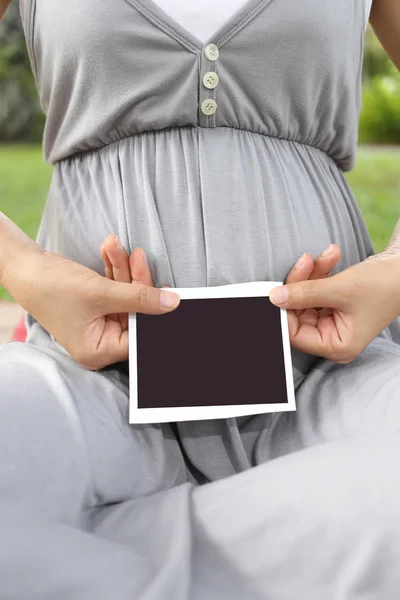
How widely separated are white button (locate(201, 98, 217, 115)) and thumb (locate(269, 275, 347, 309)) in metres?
0.25

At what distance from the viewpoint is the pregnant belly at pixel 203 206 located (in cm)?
89

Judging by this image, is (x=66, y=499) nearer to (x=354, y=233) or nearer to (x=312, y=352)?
(x=312, y=352)

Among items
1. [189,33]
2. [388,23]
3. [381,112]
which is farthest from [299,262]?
[381,112]

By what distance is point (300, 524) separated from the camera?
0.63 metres

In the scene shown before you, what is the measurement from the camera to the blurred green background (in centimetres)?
466

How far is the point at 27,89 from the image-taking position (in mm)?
9406

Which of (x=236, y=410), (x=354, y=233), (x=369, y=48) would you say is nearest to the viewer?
(x=236, y=410)

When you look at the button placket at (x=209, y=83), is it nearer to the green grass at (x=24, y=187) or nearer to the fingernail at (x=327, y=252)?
the fingernail at (x=327, y=252)

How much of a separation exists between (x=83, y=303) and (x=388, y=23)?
2.29ft

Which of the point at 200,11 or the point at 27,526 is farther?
the point at 200,11

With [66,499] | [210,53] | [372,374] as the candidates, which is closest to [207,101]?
[210,53]

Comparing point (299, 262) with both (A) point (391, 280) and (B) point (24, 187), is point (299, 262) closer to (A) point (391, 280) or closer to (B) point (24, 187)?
(A) point (391, 280)

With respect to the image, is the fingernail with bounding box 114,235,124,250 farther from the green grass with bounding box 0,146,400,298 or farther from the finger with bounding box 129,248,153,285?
the green grass with bounding box 0,146,400,298

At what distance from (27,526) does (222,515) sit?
0.59 feet
